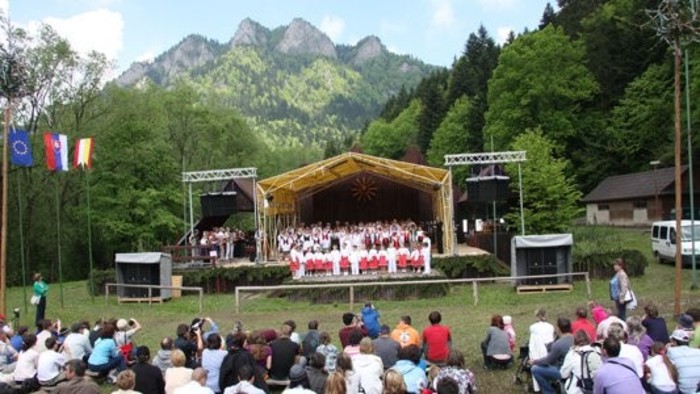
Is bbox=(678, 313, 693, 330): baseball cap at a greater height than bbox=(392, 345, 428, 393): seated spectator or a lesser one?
greater

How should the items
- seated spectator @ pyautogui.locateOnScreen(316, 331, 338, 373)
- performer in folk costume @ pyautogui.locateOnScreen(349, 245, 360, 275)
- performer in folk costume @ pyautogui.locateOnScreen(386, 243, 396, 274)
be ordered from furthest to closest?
performer in folk costume @ pyautogui.locateOnScreen(349, 245, 360, 275)
performer in folk costume @ pyautogui.locateOnScreen(386, 243, 396, 274)
seated spectator @ pyautogui.locateOnScreen(316, 331, 338, 373)

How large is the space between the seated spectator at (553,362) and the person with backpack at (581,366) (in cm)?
82

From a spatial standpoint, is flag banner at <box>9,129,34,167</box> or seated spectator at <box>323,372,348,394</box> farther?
flag banner at <box>9,129,34,167</box>

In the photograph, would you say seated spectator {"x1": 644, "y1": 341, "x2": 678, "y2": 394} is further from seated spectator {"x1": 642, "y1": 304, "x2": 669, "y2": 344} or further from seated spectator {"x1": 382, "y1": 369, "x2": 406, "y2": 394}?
seated spectator {"x1": 382, "y1": 369, "x2": 406, "y2": 394}

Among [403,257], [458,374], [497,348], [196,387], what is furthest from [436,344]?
[403,257]

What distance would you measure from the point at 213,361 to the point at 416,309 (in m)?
9.21

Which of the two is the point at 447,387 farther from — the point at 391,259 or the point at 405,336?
the point at 391,259

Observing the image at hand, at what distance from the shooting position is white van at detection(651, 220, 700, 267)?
20.6 m

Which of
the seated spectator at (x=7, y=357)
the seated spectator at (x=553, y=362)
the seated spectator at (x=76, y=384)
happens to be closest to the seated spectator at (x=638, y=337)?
the seated spectator at (x=553, y=362)

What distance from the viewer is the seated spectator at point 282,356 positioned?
8.53 m

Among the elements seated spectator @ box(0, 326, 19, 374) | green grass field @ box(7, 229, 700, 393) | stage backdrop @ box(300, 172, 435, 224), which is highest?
stage backdrop @ box(300, 172, 435, 224)

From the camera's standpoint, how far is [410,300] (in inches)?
724

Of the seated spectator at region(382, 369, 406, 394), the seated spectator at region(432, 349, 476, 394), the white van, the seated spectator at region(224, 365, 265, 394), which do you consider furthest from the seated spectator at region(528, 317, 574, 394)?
the white van

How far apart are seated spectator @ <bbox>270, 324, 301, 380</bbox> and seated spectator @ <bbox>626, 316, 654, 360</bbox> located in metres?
4.32
